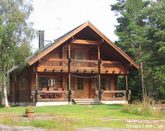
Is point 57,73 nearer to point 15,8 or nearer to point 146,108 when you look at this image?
point 15,8

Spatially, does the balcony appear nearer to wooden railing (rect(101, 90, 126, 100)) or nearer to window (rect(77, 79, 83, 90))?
wooden railing (rect(101, 90, 126, 100))

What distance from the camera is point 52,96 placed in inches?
1318

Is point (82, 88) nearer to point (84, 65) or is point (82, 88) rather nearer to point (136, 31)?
point (84, 65)

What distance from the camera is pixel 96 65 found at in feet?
116

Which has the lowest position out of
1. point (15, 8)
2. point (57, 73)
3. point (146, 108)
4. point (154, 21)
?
point (146, 108)

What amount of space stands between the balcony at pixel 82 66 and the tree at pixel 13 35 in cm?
210

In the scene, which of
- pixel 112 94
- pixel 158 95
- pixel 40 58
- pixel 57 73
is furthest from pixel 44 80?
pixel 158 95

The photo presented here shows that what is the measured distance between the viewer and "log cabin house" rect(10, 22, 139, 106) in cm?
3303

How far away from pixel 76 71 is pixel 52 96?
301 cm

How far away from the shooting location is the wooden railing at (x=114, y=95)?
3522 centimetres

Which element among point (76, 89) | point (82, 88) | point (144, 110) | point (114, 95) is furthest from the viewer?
point (114, 95)

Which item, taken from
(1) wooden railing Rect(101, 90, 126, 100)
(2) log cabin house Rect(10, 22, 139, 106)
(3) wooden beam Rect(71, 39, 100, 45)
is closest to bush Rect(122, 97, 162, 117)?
(2) log cabin house Rect(10, 22, 139, 106)

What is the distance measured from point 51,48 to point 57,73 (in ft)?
12.7

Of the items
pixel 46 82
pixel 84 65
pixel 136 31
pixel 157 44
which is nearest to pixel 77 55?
pixel 84 65
